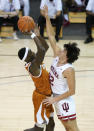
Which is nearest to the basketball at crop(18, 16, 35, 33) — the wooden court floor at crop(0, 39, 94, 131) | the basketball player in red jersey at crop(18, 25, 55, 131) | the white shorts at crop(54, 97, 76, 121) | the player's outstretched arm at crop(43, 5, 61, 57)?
the basketball player in red jersey at crop(18, 25, 55, 131)

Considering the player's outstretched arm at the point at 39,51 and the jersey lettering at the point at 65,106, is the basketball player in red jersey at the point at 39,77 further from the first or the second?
the jersey lettering at the point at 65,106

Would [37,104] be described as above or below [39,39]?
below

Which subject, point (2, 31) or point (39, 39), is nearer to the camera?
point (39, 39)

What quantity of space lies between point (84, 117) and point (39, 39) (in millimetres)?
1751

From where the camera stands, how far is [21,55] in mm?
3615

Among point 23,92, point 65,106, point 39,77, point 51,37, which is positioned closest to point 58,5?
point 23,92

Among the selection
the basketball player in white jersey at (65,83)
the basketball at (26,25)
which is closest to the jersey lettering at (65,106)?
the basketball player in white jersey at (65,83)

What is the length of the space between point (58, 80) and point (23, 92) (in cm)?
222

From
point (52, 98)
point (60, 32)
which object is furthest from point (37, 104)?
point (60, 32)

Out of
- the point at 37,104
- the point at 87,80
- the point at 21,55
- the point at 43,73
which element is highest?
the point at 21,55

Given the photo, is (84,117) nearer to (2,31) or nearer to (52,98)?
(52,98)

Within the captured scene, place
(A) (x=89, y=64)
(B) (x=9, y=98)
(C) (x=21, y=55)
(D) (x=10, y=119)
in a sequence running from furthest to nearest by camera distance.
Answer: (A) (x=89, y=64), (B) (x=9, y=98), (D) (x=10, y=119), (C) (x=21, y=55)

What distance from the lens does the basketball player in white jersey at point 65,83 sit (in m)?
3.55

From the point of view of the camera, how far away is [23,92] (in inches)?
229
